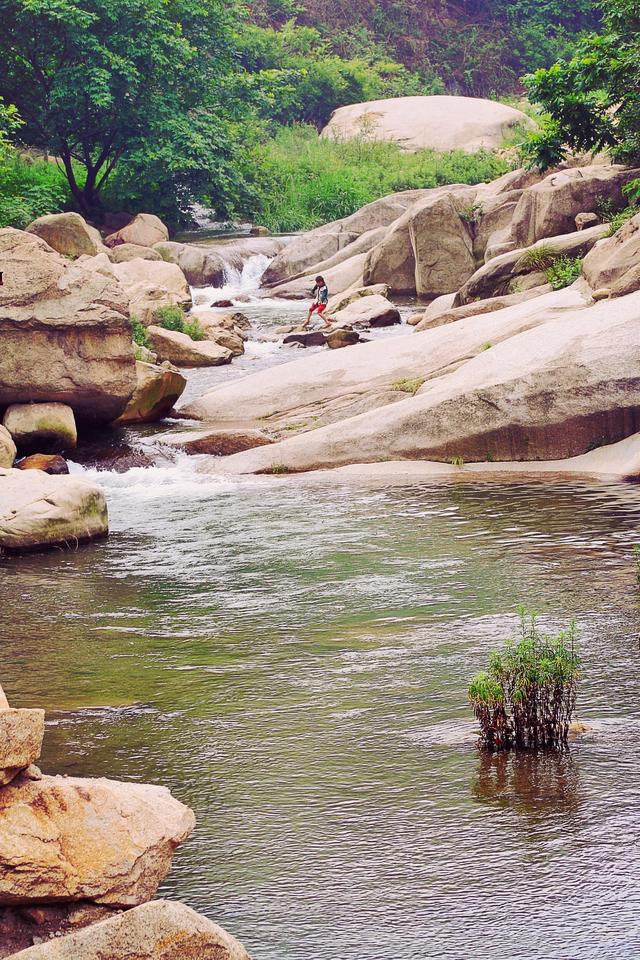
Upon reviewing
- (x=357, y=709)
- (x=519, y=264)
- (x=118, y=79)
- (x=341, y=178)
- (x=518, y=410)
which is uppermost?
(x=118, y=79)

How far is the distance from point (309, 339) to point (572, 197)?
5572mm

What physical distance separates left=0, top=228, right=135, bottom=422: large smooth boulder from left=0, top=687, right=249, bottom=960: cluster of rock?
39.0 feet

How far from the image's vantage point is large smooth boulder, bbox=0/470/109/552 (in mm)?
11406

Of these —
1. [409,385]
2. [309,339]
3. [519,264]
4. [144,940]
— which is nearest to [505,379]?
[409,385]

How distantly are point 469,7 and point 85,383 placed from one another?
2027 inches

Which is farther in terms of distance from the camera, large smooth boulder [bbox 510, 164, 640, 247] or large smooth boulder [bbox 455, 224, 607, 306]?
large smooth boulder [bbox 510, 164, 640, 247]

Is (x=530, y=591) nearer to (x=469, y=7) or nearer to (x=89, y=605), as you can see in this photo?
(x=89, y=605)

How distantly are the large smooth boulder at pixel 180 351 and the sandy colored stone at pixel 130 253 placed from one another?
876 centimetres

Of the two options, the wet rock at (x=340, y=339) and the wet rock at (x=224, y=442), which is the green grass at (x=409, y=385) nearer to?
the wet rock at (x=224, y=442)

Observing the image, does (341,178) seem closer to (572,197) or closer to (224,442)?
(572,197)

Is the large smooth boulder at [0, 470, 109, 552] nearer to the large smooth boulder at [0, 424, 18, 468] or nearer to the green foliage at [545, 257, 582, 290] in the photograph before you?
the large smooth boulder at [0, 424, 18, 468]

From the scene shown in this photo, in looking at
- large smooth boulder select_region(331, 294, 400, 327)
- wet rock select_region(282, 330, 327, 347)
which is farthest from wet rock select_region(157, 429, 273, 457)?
large smooth boulder select_region(331, 294, 400, 327)

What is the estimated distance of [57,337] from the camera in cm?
1598

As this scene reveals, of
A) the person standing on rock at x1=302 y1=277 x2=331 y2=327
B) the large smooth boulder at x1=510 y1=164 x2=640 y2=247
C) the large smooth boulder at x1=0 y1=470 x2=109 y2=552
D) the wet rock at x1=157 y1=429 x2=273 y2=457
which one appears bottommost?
the large smooth boulder at x1=0 y1=470 x2=109 y2=552
